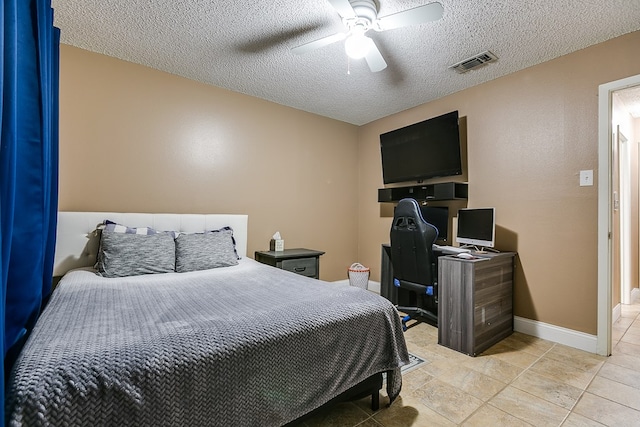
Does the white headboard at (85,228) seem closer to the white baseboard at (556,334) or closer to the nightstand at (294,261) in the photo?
the nightstand at (294,261)

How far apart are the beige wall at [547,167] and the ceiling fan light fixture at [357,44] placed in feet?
→ 5.84

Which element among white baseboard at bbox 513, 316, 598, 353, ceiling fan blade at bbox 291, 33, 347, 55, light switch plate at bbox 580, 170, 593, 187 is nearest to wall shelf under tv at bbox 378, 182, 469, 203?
light switch plate at bbox 580, 170, 593, 187

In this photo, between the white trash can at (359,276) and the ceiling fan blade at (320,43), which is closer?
the ceiling fan blade at (320,43)

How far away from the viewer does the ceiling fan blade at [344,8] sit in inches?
68.6

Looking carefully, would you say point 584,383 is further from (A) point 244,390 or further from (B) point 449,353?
(A) point 244,390

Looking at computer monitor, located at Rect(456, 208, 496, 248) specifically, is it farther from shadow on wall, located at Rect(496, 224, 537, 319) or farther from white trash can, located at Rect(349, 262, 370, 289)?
white trash can, located at Rect(349, 262, 370, 289)

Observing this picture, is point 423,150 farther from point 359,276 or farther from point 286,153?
point 359,276

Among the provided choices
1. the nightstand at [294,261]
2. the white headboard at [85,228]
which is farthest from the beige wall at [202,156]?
the nightstand at [294,261]

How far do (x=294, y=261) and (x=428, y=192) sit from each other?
171 centimetres

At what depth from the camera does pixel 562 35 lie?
2.30 meters

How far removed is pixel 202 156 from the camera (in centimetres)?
→ 320

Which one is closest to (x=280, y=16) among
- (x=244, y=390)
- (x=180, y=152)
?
(x=180, y=152)

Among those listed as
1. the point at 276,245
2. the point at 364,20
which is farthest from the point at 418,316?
the point at 364,20

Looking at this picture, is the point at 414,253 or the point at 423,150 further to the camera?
the point at 423,150
